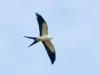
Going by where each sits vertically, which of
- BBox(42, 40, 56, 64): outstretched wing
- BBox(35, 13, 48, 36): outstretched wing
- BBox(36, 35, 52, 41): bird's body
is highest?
BBox(35, 13, 48, 36): outstretched wing

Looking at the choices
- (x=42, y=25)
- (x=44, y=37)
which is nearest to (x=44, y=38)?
(x=44, y=37)

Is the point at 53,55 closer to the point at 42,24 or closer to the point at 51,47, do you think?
the point at 51,47

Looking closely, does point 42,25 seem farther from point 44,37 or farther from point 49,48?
point 49,48

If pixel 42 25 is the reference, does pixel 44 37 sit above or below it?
below

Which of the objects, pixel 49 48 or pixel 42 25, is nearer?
pixel 42 25

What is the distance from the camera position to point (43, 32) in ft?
98.1

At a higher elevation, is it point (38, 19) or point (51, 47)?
point (38, 19)

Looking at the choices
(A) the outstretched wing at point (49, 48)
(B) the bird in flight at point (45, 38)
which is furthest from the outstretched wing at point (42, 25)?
(A) the outstretched wing at point (49, 48)

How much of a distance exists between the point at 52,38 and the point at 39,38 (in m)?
1.03

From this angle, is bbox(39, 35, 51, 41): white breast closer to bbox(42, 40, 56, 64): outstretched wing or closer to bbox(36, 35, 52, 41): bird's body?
bbox(36, 35, 52, 41): bird's body

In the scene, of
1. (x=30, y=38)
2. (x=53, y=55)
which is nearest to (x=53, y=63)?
(x=53, y=55)

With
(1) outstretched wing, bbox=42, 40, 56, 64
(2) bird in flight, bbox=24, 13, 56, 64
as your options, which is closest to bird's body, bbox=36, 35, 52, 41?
(2) bird in flight, bbox=24, 13, 56, 64

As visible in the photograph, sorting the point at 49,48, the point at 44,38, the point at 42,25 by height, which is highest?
the point at 42,25

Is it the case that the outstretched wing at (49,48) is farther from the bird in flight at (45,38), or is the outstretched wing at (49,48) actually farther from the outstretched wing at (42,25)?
the outstretched wing at (42,25)
